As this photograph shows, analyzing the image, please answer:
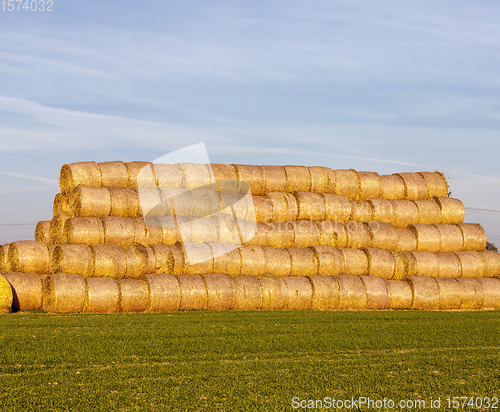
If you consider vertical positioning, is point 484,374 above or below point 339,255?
below

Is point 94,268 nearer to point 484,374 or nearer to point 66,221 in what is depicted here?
point 66,221

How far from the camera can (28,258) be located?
17172 mm

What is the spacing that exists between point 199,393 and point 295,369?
2.03 metres

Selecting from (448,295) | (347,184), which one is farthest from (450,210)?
(347,184)

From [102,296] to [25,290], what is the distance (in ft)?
7.24

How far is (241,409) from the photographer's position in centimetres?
738

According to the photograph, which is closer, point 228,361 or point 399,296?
point 228,361

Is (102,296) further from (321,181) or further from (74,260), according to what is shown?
(321,181)

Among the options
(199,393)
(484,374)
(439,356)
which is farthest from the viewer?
(439,356)

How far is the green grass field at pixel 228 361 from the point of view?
7.85m

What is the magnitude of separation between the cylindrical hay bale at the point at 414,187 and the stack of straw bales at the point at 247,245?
0.14 feet

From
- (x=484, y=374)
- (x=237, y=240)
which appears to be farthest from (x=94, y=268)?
(x=484, y=374)

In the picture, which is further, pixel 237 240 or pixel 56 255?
pixel 237 240

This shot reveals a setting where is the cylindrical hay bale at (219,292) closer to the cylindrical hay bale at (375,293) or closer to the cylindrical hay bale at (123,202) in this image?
the cylindrical hay bale at (123,202)
